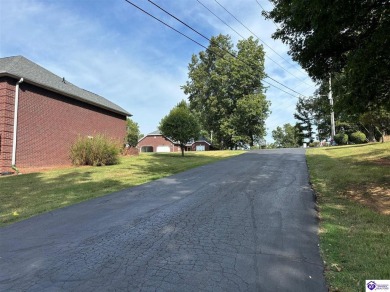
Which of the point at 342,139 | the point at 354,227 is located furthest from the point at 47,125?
the point at 342,139

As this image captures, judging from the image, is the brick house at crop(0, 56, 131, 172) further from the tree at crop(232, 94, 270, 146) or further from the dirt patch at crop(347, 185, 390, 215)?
the tree at crop(232, 94, 270, 146)

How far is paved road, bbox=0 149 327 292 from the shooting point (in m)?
3.77

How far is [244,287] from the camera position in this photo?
141 inches

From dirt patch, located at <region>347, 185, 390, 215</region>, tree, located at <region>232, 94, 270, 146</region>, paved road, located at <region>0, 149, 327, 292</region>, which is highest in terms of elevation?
tree, located at <region>232, 94, 270, 146</region>

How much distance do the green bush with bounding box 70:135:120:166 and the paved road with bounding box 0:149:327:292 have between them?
10.8 meters

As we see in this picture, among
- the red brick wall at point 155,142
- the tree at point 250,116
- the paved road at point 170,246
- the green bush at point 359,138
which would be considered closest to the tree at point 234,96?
the tree at point 250,116

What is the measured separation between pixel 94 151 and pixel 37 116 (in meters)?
3.69

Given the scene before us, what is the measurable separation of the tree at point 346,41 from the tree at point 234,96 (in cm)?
3589

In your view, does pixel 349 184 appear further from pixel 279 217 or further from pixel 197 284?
pixel 197 284

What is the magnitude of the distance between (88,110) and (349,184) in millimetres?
18709

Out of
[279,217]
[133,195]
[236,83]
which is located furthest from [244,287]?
[236,83]

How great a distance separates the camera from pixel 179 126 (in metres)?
26.1

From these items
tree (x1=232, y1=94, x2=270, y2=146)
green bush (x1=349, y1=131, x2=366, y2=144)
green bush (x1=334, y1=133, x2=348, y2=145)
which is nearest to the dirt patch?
green bush (x1=349, y1=131, x2=366, y2=144)

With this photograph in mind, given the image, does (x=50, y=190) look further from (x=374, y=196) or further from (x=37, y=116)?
(x=374, y=196)
